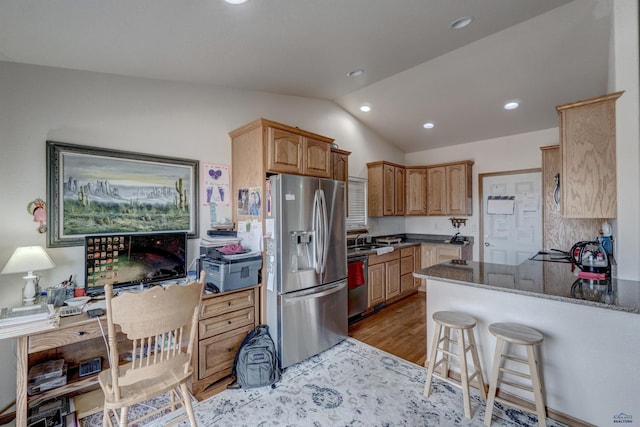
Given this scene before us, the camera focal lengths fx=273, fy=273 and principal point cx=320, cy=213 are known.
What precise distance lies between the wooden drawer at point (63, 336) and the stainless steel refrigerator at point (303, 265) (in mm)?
1295

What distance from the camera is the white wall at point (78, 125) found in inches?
75.1

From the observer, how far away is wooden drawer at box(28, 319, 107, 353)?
5.25ft

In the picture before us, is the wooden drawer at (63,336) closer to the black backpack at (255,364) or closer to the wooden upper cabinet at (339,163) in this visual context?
the black backpack at (255,364)

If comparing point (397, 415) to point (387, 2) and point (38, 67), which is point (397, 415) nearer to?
point (387, 2)

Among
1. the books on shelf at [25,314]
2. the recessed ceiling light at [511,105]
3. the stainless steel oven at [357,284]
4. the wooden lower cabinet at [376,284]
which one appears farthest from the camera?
the wooden lower cabinet at [376,284]

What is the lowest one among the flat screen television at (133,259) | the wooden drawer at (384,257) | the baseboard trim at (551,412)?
the baseboard trim at (551,412)

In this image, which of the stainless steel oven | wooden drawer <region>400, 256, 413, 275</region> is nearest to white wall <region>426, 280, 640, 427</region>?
the stainless steel oven

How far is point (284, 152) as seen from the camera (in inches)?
107

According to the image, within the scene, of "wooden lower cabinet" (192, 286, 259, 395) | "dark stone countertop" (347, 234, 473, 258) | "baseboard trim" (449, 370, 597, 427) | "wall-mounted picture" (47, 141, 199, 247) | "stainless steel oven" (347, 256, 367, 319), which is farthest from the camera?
"dark stone countertop" (347, 234, 473, 258)

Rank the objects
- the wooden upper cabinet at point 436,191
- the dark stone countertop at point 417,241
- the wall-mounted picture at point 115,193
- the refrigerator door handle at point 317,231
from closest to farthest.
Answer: the wall-mounted picture at point 115,193 → the refrigerator door handle at point 317,231 → the dark stone countertop at point 417,241 → the wooden upper cabinet at point 436,191

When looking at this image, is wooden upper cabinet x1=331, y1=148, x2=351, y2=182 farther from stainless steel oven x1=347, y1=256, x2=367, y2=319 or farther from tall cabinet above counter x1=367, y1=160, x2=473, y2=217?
stainless steel oven x1=347, y1=256, x2=367, y2=319

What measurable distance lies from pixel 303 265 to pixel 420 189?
11.1ft

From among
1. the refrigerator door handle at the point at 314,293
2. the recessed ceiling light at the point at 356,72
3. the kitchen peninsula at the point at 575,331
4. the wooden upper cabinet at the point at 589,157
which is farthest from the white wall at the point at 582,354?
the recessed ceiling light at the point at 356,72

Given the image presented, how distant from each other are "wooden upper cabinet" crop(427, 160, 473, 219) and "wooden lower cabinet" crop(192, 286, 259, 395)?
3.81 m
